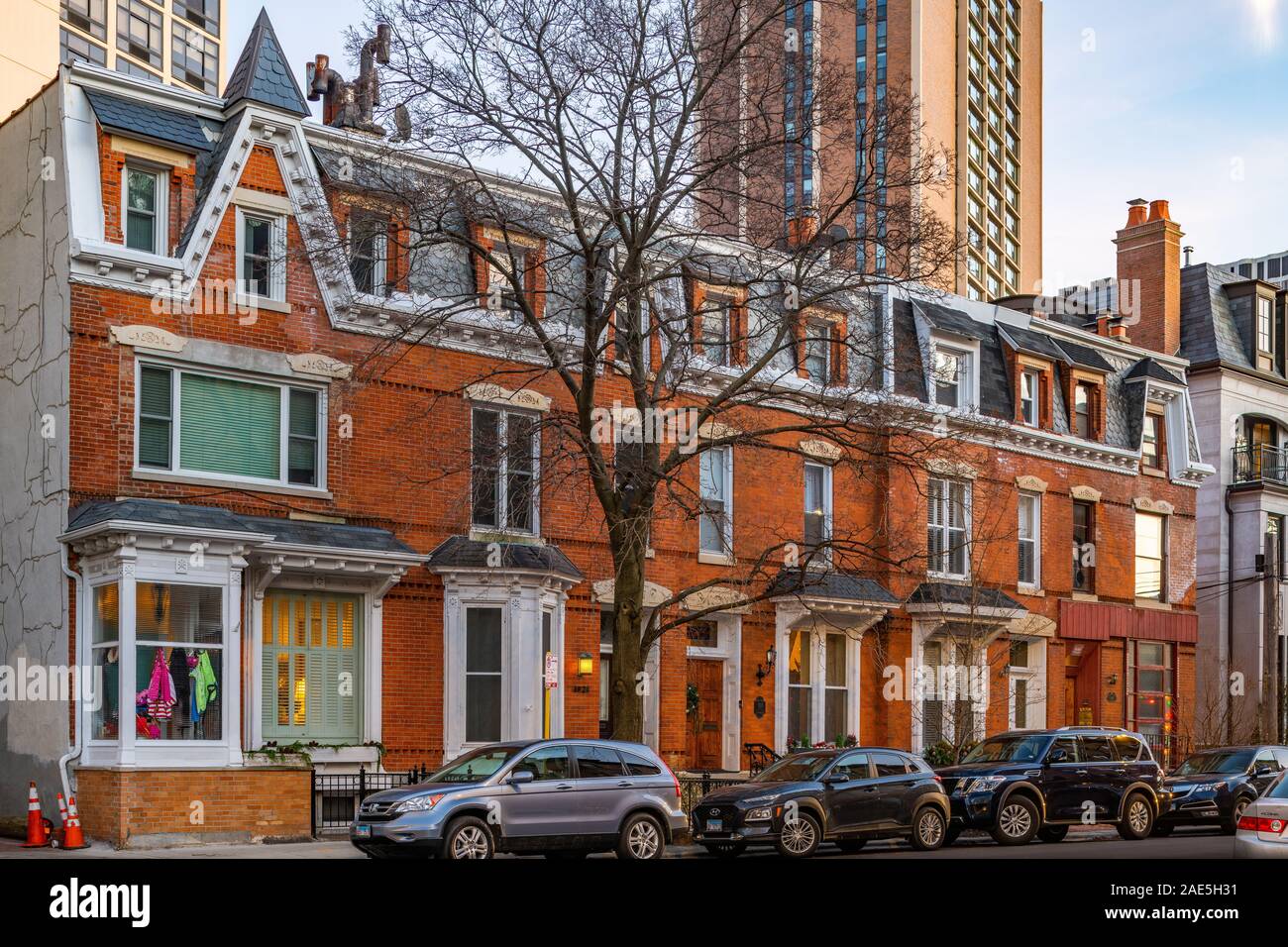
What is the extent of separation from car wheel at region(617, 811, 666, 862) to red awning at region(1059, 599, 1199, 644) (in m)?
19.6

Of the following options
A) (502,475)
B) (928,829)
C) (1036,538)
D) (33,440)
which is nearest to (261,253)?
(33,440)

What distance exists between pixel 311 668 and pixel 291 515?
2.43 m

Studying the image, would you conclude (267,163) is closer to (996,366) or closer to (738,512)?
(738,512)

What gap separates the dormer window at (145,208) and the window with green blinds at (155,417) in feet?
6.36

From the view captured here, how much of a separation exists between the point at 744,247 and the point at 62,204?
43.4 feet

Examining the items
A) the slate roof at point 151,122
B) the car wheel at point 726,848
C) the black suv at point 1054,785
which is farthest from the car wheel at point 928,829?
the slate roof at point 151,122

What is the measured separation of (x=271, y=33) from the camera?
84.6 ft

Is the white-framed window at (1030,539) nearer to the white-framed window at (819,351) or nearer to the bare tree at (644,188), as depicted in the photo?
Answer: the white-framed window at (819,351)

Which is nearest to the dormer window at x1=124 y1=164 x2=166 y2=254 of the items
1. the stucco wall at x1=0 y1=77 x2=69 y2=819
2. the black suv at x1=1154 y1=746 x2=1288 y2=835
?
the stucco wall at x1=0 y1=77 x2=69 y2=819

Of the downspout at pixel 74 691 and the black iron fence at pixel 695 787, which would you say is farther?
the black iron fence at pixel 695 787

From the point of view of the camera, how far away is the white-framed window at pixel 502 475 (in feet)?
79.7

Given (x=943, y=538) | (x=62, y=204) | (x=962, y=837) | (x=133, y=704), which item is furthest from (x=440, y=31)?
(x=943, y=538)

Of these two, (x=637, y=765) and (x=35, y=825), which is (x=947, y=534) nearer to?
(x=637, y=765)

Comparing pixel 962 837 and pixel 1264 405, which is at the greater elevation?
pixel 1264 405
